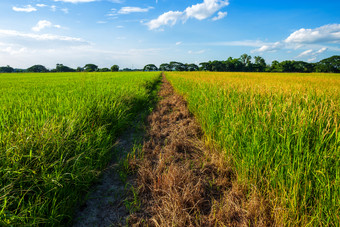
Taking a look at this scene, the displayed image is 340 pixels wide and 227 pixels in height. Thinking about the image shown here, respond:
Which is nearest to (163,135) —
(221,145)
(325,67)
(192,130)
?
(192,130)

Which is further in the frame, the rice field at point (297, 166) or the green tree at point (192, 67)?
the green tree at point (192, 67)

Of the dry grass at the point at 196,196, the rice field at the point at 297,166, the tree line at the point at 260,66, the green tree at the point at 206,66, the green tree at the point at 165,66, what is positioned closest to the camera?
the rice field at the point at 297,166

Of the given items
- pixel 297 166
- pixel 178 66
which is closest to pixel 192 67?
pixel 178 66

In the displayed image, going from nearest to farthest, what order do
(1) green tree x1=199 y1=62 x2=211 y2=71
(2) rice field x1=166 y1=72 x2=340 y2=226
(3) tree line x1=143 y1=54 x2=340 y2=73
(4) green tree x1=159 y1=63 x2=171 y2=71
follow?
(2) rice field x1=166 y1=72 x2=340 y2=226, (3) tree line x1=143 y1=54 x2=340 y2=73, (1) green tree x1=199 y1=62 x2=211 y2=71, (4) green tree x1=159 y1=63 x2=171 y2=71

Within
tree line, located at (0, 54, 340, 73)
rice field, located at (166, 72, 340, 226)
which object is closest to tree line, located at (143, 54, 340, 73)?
tree line, located at (0, 54, 340, 73)

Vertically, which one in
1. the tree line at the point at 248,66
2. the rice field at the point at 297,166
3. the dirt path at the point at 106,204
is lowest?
the dirt path at the point at 106,204

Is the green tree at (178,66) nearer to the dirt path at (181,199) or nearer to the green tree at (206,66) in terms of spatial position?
the green tree at (206,66)

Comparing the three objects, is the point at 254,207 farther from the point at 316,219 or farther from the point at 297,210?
the point at 316,219

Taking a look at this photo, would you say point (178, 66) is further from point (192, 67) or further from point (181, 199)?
point (181, 199)

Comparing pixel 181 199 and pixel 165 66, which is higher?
pixel 165 66

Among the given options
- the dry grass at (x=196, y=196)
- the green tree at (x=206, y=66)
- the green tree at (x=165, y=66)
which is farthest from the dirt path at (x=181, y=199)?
the green tree at (x=165, y=66)

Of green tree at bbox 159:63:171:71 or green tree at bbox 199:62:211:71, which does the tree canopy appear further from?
green tree at bbox 199:62:211:71

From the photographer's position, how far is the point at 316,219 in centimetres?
138

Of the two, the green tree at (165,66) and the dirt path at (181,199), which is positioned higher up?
the green tree at (165,66)
